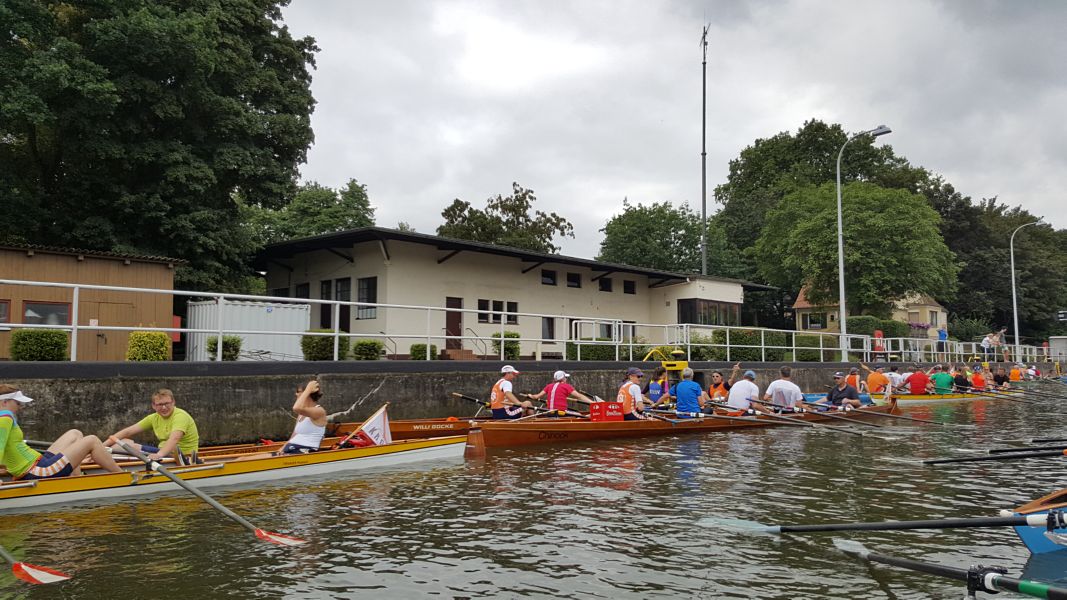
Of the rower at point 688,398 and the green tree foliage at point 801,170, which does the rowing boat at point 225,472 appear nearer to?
the rower at point 688,398

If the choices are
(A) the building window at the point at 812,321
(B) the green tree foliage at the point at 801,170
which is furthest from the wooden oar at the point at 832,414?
(B) the green tree foliage at the point at 801,170

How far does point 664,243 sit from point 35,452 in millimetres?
49322

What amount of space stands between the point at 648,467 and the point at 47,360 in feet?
34.4

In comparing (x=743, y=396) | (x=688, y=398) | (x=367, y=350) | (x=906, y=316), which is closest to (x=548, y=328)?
(x=743, y=396)

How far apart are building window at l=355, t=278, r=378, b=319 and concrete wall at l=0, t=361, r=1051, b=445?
8.16 meters

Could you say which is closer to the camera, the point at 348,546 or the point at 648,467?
the point at 348,546

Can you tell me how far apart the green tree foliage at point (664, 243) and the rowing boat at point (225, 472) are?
1683 inches

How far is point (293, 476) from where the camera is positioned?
11000mm

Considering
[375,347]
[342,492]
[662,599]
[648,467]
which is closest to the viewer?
[662,599]

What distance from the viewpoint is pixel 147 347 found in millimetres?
13383

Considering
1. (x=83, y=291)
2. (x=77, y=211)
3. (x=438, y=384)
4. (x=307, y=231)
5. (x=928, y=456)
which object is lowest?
(x=928, y=456)

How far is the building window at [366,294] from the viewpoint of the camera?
83.0ft

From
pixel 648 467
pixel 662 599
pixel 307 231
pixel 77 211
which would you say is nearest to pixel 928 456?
pixel 648 467

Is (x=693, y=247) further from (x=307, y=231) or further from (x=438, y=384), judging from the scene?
(x=438, y=384)
